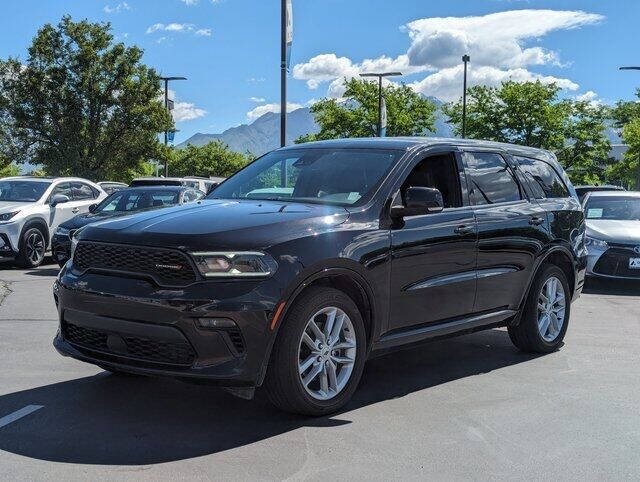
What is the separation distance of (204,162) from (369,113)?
39.2 meters

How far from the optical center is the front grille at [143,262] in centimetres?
424

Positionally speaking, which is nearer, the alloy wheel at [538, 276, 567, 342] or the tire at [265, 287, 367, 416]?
the tire at [265, 287, 367, 416]

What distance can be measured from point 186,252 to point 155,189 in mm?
8736

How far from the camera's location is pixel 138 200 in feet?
41.1

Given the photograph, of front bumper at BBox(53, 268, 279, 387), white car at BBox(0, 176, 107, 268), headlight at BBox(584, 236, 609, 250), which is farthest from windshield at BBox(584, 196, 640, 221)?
front bumper at BBox(53, 268, 279, 387)

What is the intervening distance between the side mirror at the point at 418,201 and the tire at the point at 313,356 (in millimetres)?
736

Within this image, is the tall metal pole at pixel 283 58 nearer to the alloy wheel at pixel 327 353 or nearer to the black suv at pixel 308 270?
the black suv at pixel 308 270

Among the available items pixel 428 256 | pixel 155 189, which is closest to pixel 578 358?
pixel 428 256

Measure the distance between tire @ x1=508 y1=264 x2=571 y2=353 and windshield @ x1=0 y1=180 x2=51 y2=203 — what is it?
9.97m

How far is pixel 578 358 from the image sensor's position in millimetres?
6641

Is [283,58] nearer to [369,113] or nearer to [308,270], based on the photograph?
[308,270]

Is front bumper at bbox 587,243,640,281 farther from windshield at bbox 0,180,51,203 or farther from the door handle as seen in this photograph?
windshield at bbox 0,180,51,203

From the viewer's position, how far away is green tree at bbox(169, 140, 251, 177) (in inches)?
3356

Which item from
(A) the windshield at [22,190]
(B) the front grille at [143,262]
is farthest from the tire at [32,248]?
(B) the front grille at [143,262]
